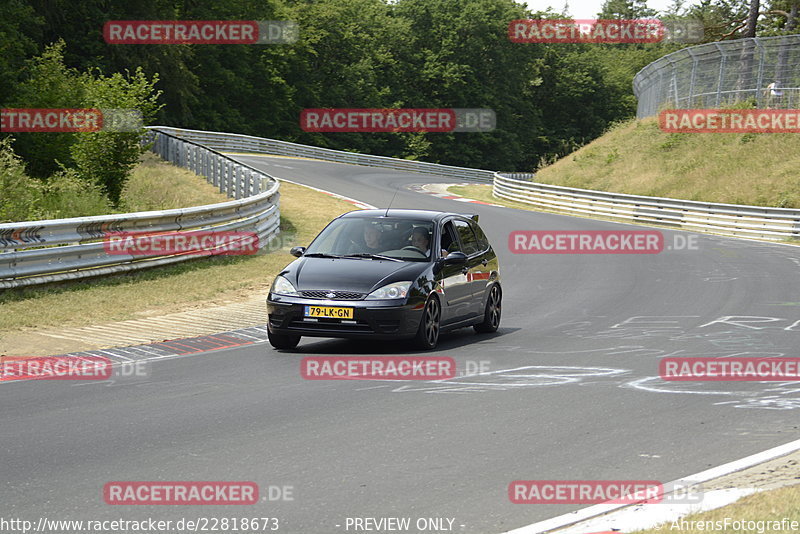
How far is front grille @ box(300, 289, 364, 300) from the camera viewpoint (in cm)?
1116

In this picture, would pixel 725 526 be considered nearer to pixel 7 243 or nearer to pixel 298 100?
pixel 7 243

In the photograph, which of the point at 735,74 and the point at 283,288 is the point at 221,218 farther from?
the point at 735,74

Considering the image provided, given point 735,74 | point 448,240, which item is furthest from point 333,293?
point 735,74

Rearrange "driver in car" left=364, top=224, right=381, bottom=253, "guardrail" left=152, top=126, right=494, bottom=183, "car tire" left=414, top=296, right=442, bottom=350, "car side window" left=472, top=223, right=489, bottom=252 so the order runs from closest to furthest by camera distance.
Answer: "car tire" left=414, top=296, right=442, bottom=350, "driver in car" left=364, top=224, right=381, bottom=253, "car side window" left=472, top=223, right=489, bottom=252, "guardrail" left=152, top=126, right=494, bottom=183

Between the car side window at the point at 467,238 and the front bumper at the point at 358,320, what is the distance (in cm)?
207

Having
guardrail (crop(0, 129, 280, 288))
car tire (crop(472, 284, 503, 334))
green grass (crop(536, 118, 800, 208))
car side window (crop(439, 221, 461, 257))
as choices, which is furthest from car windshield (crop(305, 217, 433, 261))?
green grass (crop(536, 118, 800, 208))

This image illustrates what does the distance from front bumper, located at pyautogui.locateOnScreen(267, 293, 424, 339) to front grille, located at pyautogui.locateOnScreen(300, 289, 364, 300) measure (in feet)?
0.16

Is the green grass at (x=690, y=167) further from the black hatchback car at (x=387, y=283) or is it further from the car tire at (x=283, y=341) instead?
the car tire at (x=283, y=341)

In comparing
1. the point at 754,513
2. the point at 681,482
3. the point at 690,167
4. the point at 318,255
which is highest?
the point at 690,167

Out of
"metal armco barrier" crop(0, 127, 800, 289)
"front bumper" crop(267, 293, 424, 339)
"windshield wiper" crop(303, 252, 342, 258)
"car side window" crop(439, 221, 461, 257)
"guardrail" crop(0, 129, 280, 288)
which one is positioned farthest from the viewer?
"metal armco barrier" crop(0, 127, 800, 289)

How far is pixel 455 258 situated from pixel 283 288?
2.08 m

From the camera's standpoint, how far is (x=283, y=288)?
11461 mm

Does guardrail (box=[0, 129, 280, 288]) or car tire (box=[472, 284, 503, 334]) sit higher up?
guardrail (box=[0, 129, 280, 288])

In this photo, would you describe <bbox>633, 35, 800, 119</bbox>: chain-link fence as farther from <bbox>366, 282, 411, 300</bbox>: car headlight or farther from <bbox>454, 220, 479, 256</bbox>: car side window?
<bbox>366, 282, 411, 300</bbox>: car headlight
